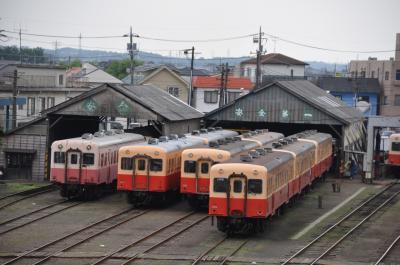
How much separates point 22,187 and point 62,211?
685 cm

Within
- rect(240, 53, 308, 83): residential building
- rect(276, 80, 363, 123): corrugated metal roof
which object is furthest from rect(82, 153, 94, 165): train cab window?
rect(240, 53, 308, 83): residential building

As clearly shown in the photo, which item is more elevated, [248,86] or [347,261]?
[248,86]

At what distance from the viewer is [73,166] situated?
108 feet

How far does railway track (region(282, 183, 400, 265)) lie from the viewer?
22969 mm

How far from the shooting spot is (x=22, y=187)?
3747cm

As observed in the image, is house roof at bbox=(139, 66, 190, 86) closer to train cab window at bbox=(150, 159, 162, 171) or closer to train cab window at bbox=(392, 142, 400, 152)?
train cab window at bbox=(392, 142, 400, 152)

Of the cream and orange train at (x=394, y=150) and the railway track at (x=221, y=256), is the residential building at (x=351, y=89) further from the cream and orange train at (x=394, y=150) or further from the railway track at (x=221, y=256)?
the railway track at (x=221, y=256)

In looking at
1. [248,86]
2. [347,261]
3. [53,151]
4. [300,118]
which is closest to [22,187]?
[53,151]

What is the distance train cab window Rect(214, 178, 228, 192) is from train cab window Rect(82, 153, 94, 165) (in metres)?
8.88

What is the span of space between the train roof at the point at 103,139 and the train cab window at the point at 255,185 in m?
9.70

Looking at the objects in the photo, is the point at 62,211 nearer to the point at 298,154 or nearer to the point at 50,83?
the point at 298,154

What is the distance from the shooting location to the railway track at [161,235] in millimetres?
22570

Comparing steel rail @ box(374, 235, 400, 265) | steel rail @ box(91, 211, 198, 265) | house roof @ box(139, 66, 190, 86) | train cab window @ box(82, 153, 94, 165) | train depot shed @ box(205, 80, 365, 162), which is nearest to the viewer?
steel rail @ box(91, 211, 198, 265)

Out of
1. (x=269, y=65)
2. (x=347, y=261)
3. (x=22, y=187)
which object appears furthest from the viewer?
(x=269, y=65)
